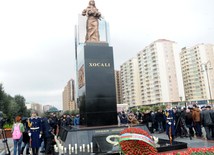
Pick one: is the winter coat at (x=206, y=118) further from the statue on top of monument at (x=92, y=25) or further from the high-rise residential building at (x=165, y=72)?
the high-rise residential building at (x=165, y=72)

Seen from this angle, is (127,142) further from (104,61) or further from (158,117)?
(158,117)

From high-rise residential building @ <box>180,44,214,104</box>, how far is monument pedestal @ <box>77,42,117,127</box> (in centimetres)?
7064

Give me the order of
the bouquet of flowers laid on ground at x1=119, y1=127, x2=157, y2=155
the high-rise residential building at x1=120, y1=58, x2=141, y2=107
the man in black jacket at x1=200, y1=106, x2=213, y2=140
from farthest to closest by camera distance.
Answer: the high-rise residential building at x1=120, y1=58, x2=141, y2=107, the man in black jacket at x1=200, y1=106, x2=213, y2=140, the bouquet of flowers laid on ground at x1=119, y1=127, x2=157, y2=155

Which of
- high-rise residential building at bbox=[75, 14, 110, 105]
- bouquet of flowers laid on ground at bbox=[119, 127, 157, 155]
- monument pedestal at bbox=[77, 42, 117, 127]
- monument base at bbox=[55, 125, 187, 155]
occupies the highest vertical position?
high-rise residential building at bbox=[75, 14, 110, 105]

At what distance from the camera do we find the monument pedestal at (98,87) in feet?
30.6

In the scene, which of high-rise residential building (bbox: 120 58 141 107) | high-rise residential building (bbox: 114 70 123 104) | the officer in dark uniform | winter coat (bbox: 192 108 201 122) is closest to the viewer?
the officer in dark uniform

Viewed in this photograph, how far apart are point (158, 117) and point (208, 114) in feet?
14.2

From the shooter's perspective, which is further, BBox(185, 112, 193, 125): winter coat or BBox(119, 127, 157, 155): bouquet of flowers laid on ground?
BBox(185, 112, 193, 125): winter coat

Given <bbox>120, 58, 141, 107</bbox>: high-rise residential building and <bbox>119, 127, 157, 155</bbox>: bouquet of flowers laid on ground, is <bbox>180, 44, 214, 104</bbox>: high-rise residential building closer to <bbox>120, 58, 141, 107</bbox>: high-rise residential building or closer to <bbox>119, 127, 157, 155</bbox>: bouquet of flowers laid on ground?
<bbox>120, 58, 141, 107</bbox>: high-rise residential building

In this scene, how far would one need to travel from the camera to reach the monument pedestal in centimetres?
931

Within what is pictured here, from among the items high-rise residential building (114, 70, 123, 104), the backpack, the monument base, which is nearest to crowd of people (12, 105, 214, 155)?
the backpack

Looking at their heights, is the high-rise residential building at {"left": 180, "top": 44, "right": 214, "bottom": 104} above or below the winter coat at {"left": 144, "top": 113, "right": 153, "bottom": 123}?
above

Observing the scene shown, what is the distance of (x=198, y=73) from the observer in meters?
75.8

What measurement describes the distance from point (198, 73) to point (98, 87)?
77119 mm
